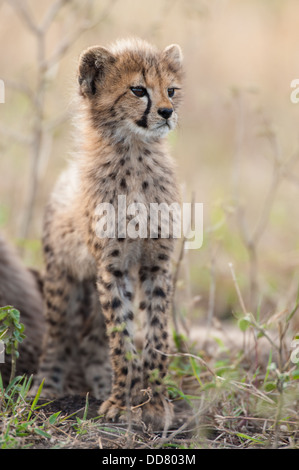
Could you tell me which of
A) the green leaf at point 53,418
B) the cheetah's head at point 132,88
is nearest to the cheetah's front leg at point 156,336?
the green leaf at point 53,418

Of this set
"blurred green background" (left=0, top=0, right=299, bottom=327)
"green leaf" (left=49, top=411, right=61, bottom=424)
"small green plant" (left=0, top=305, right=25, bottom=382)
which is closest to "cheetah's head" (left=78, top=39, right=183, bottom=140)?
"blurred green background" (left=0, top=0, right=299, bottom=327)

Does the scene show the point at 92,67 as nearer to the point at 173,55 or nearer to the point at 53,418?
the point at 173,55

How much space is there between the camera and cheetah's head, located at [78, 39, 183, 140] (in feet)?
12.6

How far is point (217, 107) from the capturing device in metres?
10.8

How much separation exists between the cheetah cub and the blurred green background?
517 millimetres

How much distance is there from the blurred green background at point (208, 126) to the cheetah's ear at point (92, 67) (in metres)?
0.42

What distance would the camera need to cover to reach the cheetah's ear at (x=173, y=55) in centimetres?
410

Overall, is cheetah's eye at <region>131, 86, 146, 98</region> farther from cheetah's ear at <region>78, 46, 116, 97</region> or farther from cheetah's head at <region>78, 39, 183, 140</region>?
cheetah's ear at <region>78, 46, 116, 97</region>

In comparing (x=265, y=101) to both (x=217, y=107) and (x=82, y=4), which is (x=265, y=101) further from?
(x=82, y=4)

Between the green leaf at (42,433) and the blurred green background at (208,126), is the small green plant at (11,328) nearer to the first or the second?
the green leaf at (42,433)

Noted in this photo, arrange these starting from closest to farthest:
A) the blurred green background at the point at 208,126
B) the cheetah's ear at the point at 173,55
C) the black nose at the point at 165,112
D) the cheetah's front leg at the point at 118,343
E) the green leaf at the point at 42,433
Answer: the green leaf at the point at 42,433
the black nose at the point at 165,112
the cheetah's front leg at the point at 118,343
the cheetah's ear at the point at 173,55
the blurred green background at the point at 208,126

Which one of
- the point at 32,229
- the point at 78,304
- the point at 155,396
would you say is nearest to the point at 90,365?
the point at 78,304

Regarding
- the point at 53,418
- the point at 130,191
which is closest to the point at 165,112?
the point at 130,191

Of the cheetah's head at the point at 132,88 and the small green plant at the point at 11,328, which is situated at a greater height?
the cheetah's head at the point at 132,88
